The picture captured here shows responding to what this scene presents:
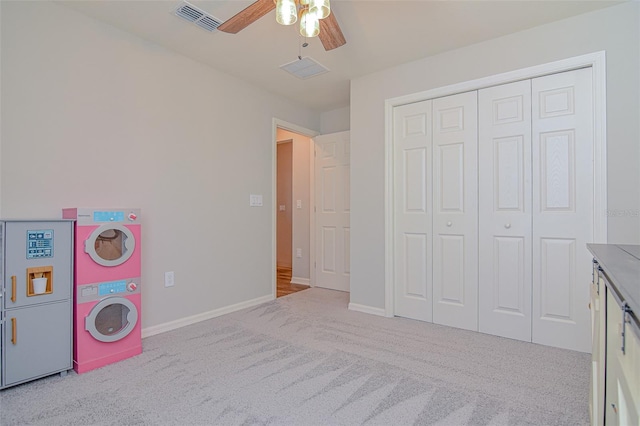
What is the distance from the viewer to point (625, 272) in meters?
0.97

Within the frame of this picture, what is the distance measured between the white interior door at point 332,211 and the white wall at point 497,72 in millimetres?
841

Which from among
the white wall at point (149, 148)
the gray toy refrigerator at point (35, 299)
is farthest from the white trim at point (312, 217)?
the gray toy refrigerator at point (35, 299)

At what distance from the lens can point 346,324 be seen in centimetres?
295

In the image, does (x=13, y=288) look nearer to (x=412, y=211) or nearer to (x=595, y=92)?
(x=412, y=211)

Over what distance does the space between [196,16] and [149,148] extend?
42.0 inches

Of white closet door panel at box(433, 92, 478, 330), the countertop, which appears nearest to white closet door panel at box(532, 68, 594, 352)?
white closet door panel at box(433, 92, 478, 330)

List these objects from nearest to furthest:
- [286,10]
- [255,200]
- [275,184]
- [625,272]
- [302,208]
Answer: [625,272], [286,10], [255,200], [275,184], [302,208]

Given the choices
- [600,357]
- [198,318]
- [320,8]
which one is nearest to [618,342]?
[600,357]

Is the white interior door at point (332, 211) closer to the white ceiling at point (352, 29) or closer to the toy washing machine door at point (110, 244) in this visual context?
the white ceiling at point (352, 29)

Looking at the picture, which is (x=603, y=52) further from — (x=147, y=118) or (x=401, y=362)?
(x=147, y=118)

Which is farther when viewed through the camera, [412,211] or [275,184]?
[275,184]

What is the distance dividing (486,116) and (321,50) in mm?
1470

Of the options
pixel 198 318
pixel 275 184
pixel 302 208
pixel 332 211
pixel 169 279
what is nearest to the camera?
pixel 169 279

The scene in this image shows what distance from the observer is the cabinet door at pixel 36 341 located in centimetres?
182
